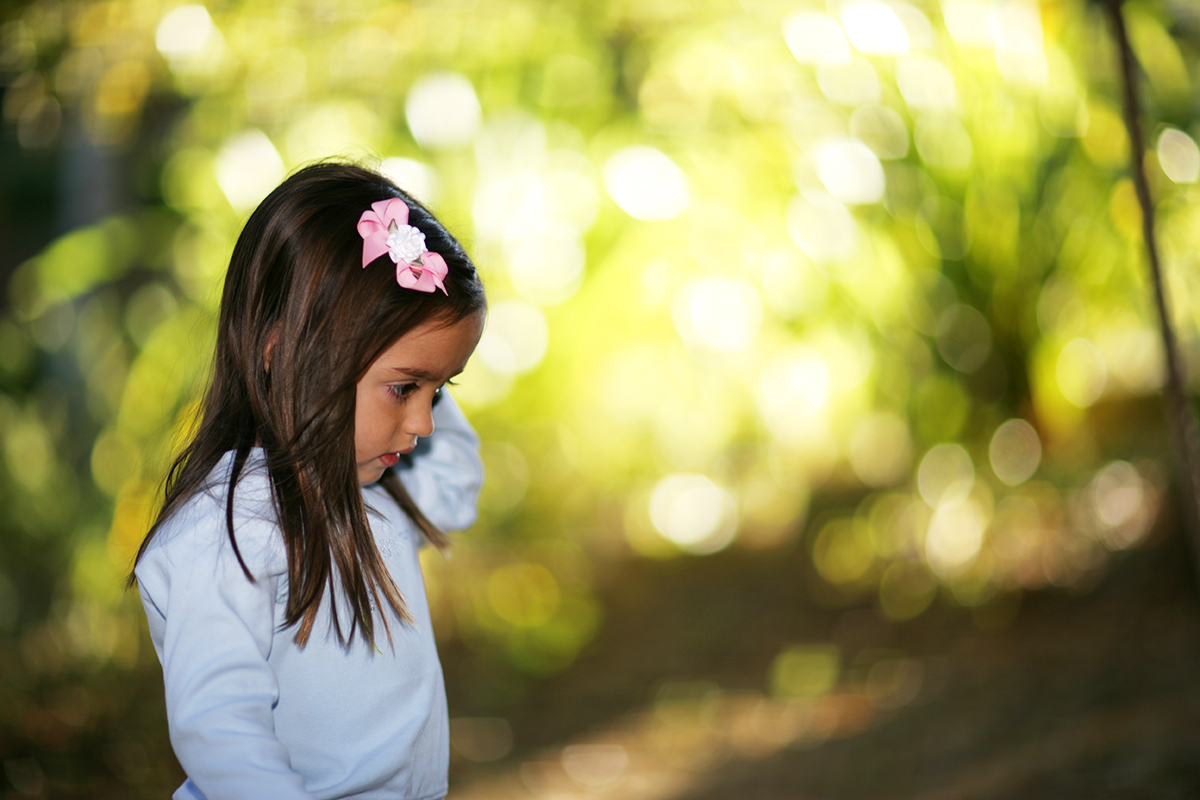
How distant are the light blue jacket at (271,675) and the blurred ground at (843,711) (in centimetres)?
176

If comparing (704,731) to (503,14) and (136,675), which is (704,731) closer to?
(136,675)

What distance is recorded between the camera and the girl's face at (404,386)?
1084mm

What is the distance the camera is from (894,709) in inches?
116

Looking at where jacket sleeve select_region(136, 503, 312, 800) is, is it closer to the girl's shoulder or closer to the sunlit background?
the girl's shoulder

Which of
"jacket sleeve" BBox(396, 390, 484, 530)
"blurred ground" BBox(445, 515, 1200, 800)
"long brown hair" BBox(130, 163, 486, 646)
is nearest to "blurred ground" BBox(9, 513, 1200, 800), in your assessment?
"blurred ground" BBox(445, 515, 1200, 800)

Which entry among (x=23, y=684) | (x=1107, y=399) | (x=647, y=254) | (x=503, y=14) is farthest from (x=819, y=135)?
(x=23, y=684)

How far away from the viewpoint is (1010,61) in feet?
11.2

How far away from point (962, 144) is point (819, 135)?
50cm

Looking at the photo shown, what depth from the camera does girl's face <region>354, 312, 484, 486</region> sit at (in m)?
1.08

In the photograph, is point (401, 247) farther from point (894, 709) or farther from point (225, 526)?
point (894, 709)

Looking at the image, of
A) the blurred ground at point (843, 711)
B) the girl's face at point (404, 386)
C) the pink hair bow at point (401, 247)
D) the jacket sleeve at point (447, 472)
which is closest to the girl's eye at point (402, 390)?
the girl's face at point (404, 386)

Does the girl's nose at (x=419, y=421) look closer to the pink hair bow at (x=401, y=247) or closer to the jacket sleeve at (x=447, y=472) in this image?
the pink hair bow at (x=401, y=247)

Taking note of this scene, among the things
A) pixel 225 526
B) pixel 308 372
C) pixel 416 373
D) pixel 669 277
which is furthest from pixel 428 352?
pixel 669 277

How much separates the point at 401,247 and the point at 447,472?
0.47 meters
